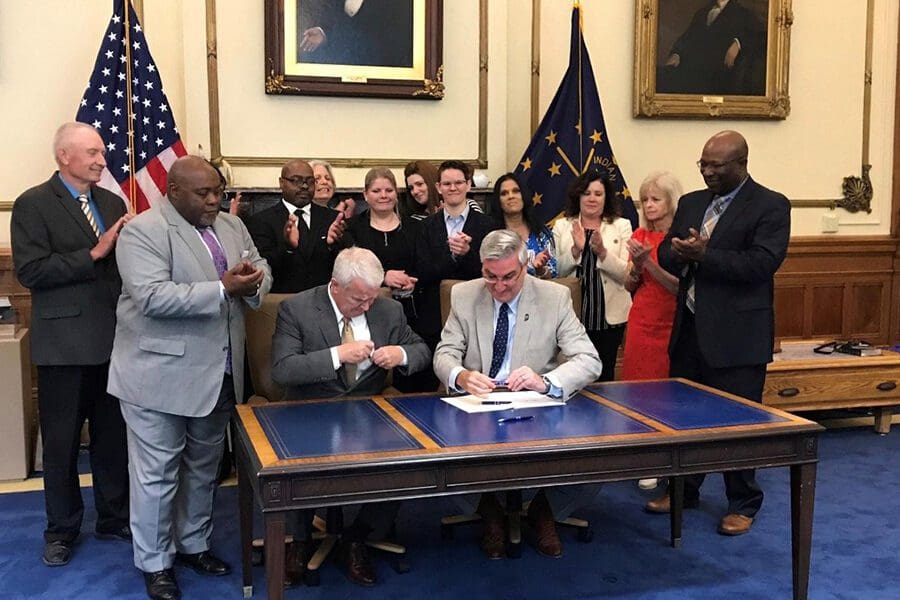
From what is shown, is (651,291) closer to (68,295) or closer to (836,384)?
(836,384)

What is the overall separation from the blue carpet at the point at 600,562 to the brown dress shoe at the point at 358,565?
0.13 feet

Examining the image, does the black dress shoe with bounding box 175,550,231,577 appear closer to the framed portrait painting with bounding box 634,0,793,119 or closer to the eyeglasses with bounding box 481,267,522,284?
the eyeglasses with bounding box 481,267,522,284

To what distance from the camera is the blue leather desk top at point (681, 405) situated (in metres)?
3.15

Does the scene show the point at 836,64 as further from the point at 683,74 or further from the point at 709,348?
the point at 709,348

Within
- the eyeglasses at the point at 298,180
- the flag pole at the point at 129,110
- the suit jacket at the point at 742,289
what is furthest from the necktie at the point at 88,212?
the suit jacket at the point at 742,289

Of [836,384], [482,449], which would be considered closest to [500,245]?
[482,449]

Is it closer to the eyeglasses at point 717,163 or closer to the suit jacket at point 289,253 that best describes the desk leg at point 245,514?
the suit jacket at point 289,253

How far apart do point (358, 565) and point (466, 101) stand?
3.63 metres

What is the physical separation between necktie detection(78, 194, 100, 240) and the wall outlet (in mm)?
5697

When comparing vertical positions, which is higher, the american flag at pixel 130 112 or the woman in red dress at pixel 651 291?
the american flag at pixel 130 112

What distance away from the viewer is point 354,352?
347 centimetres

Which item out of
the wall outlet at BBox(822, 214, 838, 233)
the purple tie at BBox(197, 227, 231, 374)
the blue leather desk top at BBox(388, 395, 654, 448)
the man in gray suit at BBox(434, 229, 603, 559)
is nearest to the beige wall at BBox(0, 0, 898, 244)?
the wall outlet at BBox(822, 214, 838, 233)

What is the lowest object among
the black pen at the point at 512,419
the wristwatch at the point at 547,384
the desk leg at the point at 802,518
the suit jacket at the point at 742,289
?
the desk leg at the point at 802,518

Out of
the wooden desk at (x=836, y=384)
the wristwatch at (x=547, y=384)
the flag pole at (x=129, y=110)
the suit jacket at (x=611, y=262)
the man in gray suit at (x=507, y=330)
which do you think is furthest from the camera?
the wooden desk at (x=836, y=384)
